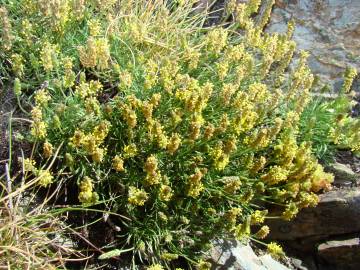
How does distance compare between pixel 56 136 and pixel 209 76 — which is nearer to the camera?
pixel 56 136

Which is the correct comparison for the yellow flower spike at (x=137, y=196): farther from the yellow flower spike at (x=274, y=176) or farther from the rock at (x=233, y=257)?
the yellow flower spike at (x=274, y=176)

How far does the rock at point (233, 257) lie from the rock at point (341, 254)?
0.53 meters

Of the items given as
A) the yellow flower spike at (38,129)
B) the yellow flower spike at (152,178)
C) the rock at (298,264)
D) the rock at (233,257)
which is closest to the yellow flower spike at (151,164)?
the yellow flower spike at (152,178)

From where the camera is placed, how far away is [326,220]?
3.85 m

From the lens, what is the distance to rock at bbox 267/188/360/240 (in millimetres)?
3830

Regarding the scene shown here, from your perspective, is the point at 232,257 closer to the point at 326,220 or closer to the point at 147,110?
the point at 326,220

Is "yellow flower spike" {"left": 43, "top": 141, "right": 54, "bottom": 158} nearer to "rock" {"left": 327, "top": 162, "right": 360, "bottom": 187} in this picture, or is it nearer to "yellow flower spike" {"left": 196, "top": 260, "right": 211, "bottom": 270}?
"yellow flower spike" {"left": 196, "top": 260, "right": 211, "bottom": 270}

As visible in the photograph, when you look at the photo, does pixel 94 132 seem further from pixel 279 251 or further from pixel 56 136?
pixel 279 251

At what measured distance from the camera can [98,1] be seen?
3.73 m

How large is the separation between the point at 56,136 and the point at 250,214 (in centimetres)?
128

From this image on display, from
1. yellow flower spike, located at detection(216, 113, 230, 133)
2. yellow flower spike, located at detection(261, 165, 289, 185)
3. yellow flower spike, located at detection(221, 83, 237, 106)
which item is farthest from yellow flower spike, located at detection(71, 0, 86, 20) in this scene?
yellow flower spike, located at detection(261, 165, 289, 185)

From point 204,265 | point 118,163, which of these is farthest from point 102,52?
point 204,265

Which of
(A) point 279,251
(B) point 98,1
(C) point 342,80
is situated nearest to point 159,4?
(B) point 98,1

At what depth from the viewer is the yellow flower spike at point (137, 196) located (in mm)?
3088
